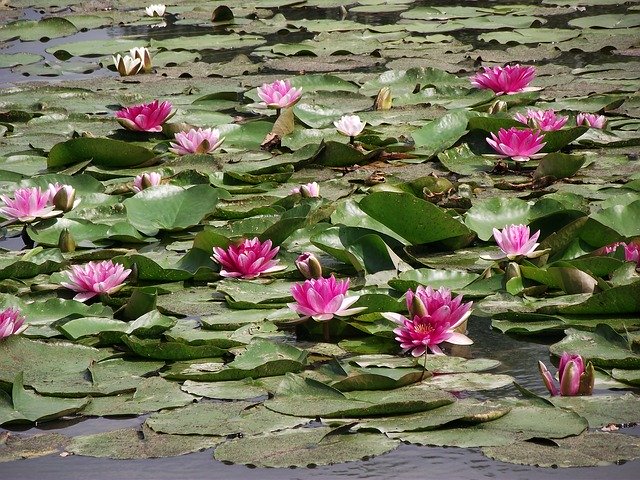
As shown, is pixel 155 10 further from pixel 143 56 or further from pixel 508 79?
pixel 508 79

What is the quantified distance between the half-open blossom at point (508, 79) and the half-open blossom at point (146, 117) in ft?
5.20

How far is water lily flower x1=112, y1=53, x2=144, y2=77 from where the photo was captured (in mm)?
6176

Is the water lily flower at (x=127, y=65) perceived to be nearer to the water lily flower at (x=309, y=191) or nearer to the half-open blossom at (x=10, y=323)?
the water lily flower at (x=309, y=191)

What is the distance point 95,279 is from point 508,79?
9.07 ft

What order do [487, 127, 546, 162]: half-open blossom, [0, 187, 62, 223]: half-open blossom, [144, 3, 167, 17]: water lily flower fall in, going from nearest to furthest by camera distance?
[0, 187, 62, 223]: half-open blossom < [487, 127, 546, 162]: half-open blossom < [144, 3, 167, 17]: water lily flower

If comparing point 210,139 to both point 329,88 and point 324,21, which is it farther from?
point 324,21

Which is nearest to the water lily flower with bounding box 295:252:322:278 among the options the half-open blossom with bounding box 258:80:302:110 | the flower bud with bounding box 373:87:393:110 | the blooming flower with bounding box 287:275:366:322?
the blooming flower with bounding box 287:275:366:322

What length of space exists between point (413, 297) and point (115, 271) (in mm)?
958

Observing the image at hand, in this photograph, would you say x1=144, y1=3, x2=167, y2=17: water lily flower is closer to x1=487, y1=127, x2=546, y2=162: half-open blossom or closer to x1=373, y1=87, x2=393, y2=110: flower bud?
x1=373, y1=87, x2=393, y2=110: flower bud

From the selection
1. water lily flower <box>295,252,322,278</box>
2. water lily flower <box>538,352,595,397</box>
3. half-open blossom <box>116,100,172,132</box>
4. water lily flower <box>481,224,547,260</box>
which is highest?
half-open blossom <box>116,100,172,132</box>

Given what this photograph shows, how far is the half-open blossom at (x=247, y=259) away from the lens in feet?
10.3

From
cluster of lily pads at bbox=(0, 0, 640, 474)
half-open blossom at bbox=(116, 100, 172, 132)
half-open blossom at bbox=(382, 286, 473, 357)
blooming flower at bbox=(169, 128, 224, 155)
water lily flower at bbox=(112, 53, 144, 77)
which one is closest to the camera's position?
cluster of lily pads at bbox=(0, 0, 640, 474)

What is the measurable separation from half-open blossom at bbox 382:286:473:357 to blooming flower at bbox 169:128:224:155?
208cm

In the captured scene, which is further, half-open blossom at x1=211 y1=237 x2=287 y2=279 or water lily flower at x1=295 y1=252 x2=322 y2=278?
half-open blossom at x1=211 y1=237 x2=287 y2=279
